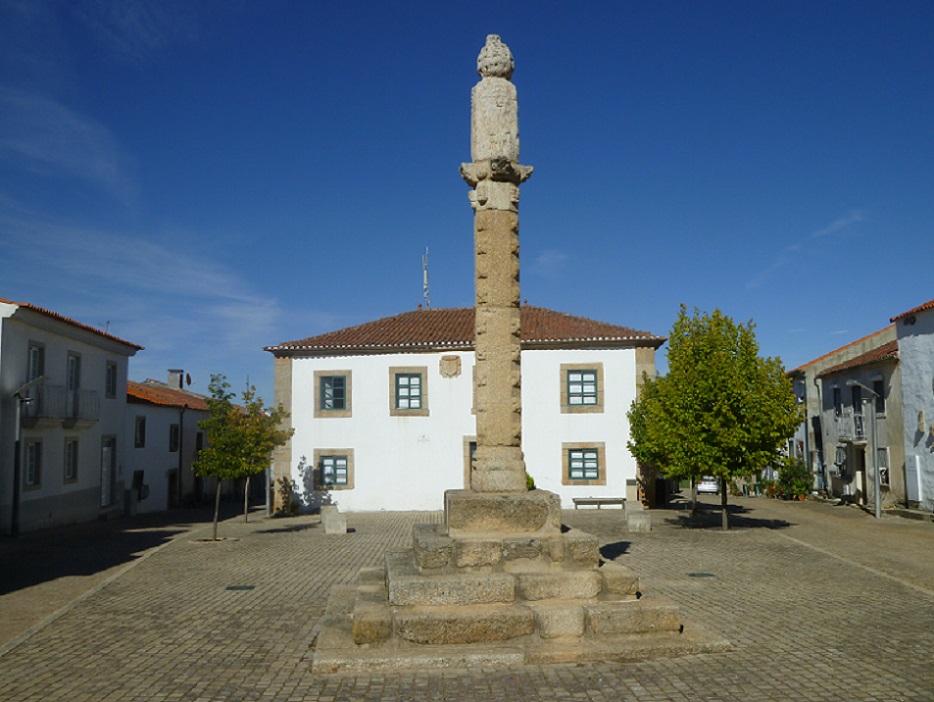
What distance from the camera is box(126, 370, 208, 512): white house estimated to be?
2761cm

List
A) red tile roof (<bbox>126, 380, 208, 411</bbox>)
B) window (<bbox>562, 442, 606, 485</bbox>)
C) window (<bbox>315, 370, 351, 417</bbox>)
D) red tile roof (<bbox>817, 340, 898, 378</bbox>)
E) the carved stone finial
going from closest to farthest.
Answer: the carved stone finial → red tile roof (<bbox>817, 340, 898, 378</bbox>) → window (<bbox>562, 442, 606, 485</bbox>) → window (<bbox>315, 370, 351, 417</bbox>) → red tile roof (<bbox>126, 380, 208, 411</bbox>)

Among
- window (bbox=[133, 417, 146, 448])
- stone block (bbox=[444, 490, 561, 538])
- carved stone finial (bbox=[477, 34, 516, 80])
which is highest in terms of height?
carved stone finial (bbox=[477, 34, 516, 80])

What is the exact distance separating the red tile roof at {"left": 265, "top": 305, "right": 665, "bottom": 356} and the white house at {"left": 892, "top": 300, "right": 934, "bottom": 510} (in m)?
7.71

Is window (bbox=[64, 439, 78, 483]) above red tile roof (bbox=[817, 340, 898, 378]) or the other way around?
the other way around

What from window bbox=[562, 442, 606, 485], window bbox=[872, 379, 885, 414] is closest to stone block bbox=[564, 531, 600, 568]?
window bbox=[562, 442, 606, 485]

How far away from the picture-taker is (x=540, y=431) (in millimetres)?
25531

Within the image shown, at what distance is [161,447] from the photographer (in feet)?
98.0

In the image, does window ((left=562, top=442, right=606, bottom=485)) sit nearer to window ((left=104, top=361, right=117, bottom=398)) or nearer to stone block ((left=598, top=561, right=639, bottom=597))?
window ((left=104, top=361, right=117, bottom=398))

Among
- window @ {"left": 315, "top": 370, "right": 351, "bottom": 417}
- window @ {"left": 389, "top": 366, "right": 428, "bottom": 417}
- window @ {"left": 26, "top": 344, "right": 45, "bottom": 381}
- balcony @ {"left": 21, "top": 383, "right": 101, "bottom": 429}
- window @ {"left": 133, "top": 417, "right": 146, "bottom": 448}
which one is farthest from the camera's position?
window @ {"left": 133, "top": 417, "right": 146, "bottom": 448}

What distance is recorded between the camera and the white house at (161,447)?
27.6 m

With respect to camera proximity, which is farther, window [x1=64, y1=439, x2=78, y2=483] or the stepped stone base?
window [x1=64, y1=439, x2=78, y2=483]

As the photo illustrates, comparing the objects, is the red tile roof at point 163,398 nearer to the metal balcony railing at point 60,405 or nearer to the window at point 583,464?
the metal balcony railing at point 60,405

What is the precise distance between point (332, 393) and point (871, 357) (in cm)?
2024

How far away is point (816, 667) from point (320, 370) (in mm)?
21358
